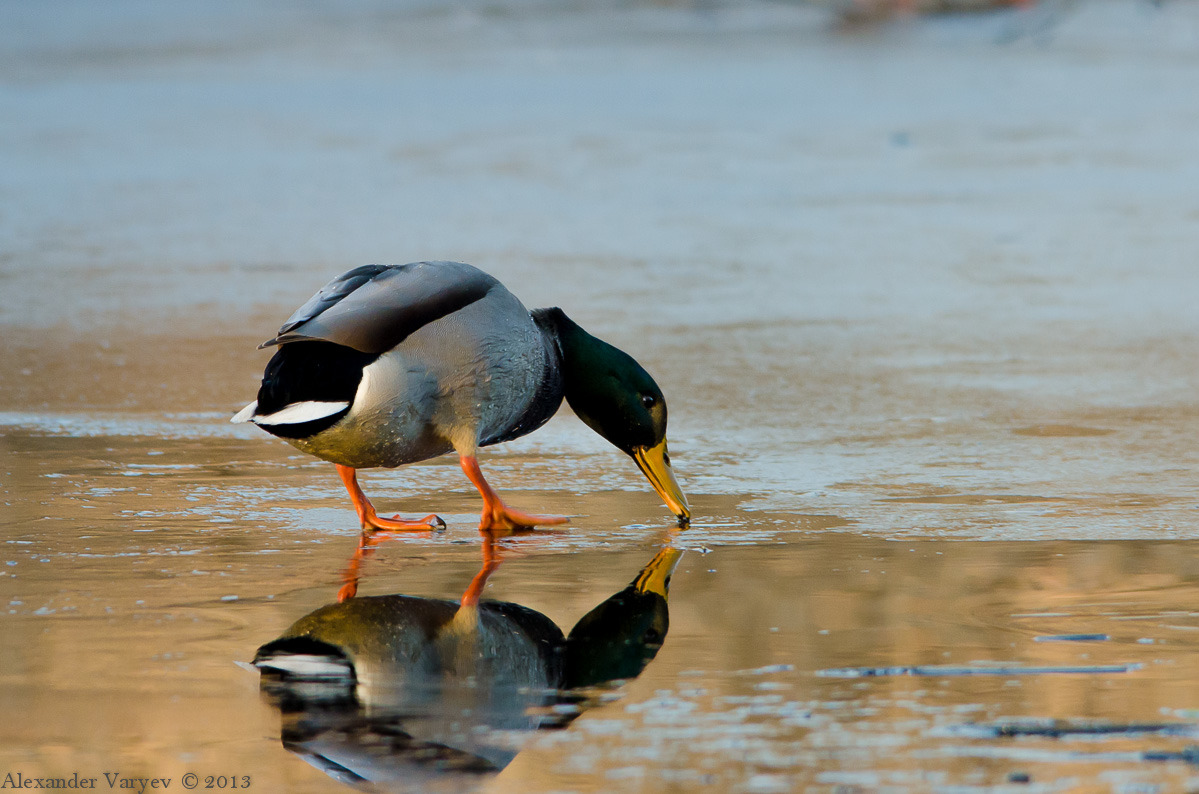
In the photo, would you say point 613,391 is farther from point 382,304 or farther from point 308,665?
point 308,665

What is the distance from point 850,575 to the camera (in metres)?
3.55

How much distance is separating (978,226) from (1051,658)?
6.08m

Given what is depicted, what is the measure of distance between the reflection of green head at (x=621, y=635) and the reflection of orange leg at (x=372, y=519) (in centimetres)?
65

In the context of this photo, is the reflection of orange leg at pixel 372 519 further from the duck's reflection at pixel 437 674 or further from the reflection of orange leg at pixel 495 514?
the duck's reflection at pixel 437 674

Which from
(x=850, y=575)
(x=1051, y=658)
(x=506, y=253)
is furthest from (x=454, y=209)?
(x=1051, y=658)

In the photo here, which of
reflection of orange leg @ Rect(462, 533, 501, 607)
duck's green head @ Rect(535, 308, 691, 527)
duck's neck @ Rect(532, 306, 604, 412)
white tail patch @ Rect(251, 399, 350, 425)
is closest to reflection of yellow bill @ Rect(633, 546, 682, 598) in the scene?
reflection of orange leg @ Rect(462, 533, 501, 607)

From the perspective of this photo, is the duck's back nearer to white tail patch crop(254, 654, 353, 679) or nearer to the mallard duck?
the mallard duck

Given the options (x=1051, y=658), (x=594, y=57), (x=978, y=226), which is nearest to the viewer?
(x=1051, y=658)

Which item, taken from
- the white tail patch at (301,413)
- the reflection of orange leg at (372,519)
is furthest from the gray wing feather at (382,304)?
the reflection of orange leg at (372,519)

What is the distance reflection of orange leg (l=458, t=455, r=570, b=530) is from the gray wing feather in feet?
1.26

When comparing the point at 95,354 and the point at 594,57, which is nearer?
the point at 95,354

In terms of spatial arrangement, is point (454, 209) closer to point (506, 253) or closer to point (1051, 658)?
point (506, 253)

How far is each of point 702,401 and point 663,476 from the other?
1390 mm

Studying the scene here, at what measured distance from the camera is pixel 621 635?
10.3 ft
